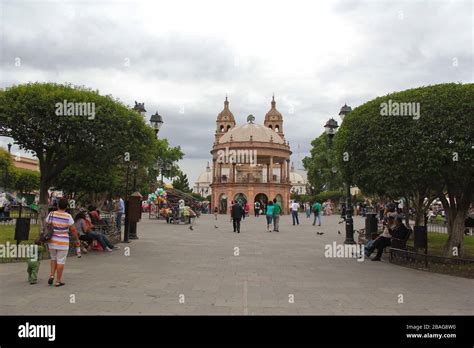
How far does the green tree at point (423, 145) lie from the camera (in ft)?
33.0

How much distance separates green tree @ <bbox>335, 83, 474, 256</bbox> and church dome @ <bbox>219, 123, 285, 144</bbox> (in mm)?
49065

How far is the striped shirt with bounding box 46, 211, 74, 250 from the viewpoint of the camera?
318 inches

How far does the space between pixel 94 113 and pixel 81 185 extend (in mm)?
13945

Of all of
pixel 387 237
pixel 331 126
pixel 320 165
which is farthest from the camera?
pixel 320 165

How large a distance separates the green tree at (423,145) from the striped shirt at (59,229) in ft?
25.2

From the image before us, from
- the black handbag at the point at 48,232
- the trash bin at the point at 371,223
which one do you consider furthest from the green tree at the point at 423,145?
the black handbag at the point at 48,232

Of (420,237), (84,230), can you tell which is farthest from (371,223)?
(84,230)

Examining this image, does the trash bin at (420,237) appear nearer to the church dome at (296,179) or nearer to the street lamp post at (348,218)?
the street lamp post at (348,218)

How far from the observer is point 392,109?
11273 millimetres

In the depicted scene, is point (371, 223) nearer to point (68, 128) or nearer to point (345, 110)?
point (345, 110)

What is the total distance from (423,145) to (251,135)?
5152cm

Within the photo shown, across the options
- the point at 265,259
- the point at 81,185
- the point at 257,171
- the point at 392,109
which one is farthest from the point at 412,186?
the point at 257,171

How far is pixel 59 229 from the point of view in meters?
8.13
